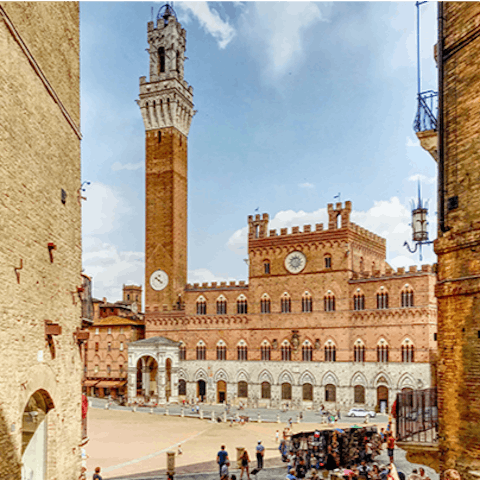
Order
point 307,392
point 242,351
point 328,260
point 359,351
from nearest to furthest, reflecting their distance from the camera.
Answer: point 359,351, point 307,392, point 328,260, point 242,351

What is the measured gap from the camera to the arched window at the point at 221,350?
4762 cm

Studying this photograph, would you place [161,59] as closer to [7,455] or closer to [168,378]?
[168,378]

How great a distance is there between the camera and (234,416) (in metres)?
38.9

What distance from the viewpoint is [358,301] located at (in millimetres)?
42656

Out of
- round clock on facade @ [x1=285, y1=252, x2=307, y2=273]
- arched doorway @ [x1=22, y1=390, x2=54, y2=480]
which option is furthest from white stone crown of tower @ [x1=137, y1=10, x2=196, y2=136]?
arched doorway @ [x1=22, y1=390, x2=54, y2=480]

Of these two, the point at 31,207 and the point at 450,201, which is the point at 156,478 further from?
the point at 450,201

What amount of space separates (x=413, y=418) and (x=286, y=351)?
107ft

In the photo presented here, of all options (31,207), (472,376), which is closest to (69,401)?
(31,207)

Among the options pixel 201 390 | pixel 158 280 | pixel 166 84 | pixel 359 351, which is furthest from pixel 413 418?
pixel 166 84

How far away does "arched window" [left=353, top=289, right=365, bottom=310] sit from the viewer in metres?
42.5

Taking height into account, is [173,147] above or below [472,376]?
above

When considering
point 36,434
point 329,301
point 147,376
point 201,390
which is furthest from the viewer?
point 147,376

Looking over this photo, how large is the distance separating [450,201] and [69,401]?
1008 cm

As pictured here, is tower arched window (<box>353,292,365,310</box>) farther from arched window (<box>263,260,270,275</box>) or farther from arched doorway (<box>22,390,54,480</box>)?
arched doorway (<box>22,390,54,480</box>)
